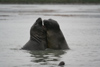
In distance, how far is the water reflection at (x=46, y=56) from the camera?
38.9 feet

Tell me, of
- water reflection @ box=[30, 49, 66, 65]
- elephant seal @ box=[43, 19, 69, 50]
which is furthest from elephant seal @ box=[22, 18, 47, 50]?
water reflection @ box=[30, 49, 66, 65]

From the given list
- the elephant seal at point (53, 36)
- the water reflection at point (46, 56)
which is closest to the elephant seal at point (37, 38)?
the elephant seal at point (53, 36)

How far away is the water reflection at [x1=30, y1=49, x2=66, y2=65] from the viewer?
467 inches

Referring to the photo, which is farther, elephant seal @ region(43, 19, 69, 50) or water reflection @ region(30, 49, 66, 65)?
elephant seal @ region(43, 19, 69, 50)

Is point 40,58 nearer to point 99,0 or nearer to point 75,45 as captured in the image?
point 75,45

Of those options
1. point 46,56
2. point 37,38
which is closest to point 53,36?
point 37,38

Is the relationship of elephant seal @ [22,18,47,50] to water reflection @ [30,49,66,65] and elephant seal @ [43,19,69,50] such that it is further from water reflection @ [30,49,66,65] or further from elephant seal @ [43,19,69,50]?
water reflection @ [30,49,66,65]

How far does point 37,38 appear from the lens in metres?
13.7

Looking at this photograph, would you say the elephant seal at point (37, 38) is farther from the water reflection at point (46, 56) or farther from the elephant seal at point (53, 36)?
the water reflection at point (46, 56)

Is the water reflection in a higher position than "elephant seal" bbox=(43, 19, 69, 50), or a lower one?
lower

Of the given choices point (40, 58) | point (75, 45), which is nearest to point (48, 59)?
point (40, 58)

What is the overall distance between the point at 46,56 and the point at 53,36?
4.03 ft

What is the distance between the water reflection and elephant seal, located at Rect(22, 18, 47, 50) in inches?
10.7

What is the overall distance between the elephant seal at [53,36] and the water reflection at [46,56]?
0.25 m
